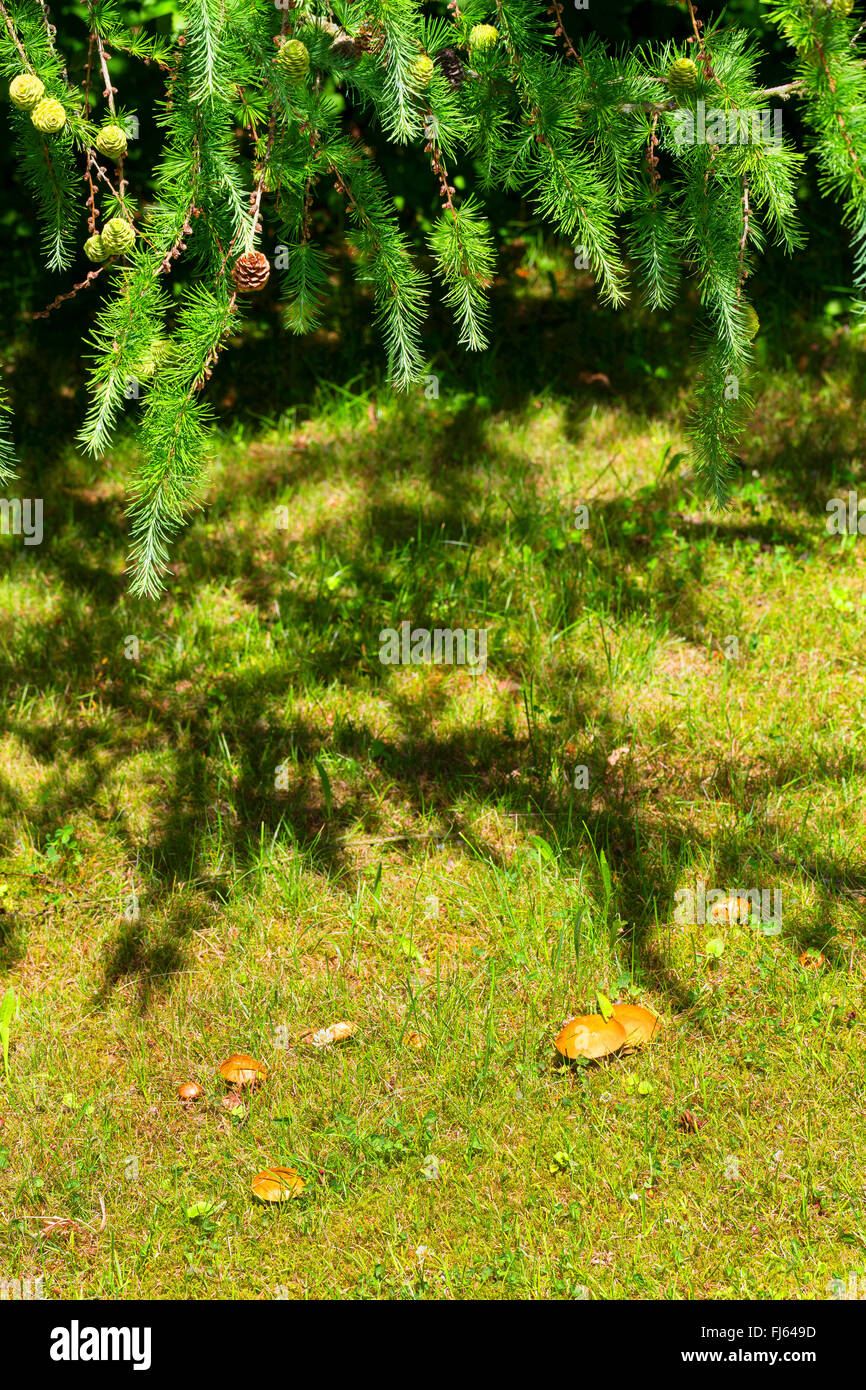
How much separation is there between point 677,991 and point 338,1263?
44.5 inches

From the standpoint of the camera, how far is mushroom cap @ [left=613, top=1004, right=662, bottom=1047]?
3.02 meters

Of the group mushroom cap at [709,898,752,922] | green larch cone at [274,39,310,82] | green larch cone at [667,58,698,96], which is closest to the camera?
green larch cone at [274,39,310,82]

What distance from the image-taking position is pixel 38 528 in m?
5.17

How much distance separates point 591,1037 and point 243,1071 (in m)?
0.89

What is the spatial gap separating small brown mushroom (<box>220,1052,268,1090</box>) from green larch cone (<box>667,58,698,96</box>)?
2.54 metres

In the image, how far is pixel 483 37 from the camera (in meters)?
2.57

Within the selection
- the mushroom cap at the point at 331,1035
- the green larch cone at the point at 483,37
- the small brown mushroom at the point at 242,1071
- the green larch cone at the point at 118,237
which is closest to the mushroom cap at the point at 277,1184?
the small brown mushroom at the point at 242,1071

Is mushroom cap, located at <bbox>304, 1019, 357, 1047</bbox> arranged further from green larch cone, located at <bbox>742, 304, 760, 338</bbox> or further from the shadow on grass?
green larch cone, located at <bbox>742, 304, 760, 338</bbox>

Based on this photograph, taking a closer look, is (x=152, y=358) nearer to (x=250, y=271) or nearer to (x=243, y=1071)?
(x=250, y=271)

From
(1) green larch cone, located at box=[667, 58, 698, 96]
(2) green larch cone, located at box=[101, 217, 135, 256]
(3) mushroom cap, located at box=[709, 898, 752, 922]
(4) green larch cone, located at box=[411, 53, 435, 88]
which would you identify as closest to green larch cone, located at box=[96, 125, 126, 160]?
(2) green larch cone, located at box=[101, 217, 135, 256]

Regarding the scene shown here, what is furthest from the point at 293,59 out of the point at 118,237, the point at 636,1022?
the point at 636,1022

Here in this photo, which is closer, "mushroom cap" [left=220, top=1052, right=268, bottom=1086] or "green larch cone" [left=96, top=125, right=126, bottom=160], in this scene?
"green larch cone" [left=96, top=125, right=126, bottom=160]

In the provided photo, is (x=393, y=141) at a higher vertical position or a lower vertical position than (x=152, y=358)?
higher

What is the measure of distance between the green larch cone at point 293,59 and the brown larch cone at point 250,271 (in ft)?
1.14
